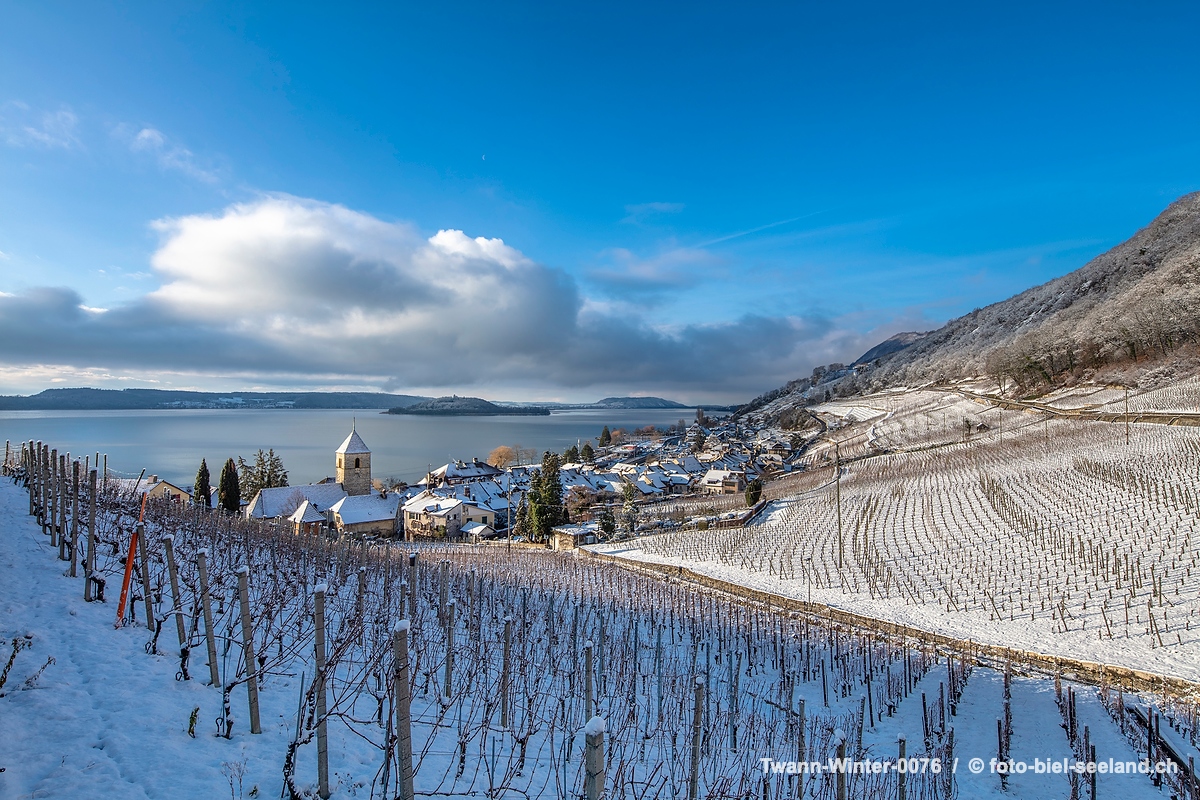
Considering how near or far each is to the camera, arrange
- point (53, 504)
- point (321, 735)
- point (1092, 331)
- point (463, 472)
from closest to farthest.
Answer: point (321, 735) → point (53, 504) → point (463, 472) → point (1092, 331)

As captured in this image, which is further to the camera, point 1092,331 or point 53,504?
point 1092,331

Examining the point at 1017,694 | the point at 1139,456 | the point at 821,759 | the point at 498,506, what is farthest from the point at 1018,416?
the point at 821,759

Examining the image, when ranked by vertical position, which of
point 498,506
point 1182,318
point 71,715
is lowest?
point 498,506

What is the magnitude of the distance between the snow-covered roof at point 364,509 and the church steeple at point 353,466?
2.21 metres

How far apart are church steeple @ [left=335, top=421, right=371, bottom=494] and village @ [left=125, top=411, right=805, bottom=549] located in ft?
0.27

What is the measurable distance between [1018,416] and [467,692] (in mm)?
60471

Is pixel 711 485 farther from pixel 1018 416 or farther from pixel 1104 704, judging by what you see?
pixel 1104 704

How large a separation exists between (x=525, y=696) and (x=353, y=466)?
42.1 m

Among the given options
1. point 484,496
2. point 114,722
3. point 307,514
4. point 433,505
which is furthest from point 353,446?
point 114,722

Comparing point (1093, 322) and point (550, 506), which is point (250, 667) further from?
point (1093, 322)

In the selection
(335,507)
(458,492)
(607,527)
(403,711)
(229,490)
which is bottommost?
(458,492)

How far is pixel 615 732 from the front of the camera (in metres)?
6.37

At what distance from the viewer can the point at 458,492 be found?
47375 millimetres

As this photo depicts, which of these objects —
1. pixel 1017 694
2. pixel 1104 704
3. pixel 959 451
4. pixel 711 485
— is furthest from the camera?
pixel 711 485
